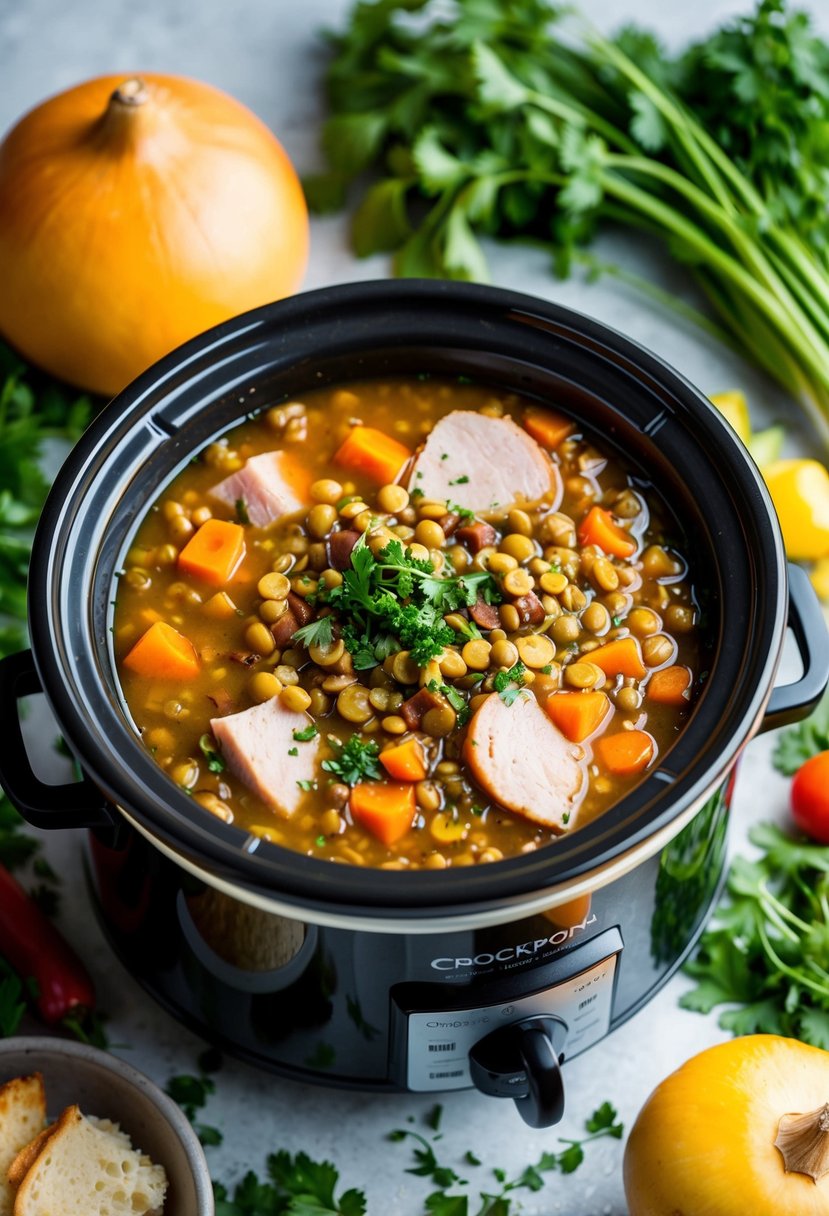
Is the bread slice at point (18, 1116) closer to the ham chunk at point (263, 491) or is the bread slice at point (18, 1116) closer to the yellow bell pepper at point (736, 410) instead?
the ham chunk at point (263, 491)

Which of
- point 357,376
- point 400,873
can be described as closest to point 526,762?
point 400,873

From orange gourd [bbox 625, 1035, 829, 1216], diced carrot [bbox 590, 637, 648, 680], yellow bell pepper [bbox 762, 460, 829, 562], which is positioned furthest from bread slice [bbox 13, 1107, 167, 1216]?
yellow bell pepper [bbox 762, 460, 829, 562]

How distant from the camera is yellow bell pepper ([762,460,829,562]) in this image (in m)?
3.35

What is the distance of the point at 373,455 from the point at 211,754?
72 centimetres

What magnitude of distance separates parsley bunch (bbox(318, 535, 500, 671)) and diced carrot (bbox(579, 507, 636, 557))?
0.96 feet

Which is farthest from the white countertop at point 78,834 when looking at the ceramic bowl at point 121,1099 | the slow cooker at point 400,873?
the ceramic bowl at point 121,1099

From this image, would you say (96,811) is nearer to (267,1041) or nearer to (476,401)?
(267,1041)

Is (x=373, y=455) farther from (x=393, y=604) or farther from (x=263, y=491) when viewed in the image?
(x=393, y=604)

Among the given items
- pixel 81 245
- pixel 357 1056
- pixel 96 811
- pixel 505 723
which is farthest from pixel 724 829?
pixel 81 245

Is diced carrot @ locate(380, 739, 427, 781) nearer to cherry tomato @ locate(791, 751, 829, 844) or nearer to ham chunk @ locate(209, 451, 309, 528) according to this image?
ham chunk @ locate(209, 451, 309, 528)

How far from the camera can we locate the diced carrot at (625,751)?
245 cm

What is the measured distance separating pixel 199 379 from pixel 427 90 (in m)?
1.47

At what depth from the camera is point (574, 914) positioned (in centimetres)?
228

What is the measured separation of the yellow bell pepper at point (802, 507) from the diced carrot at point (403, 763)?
131 centimetres
